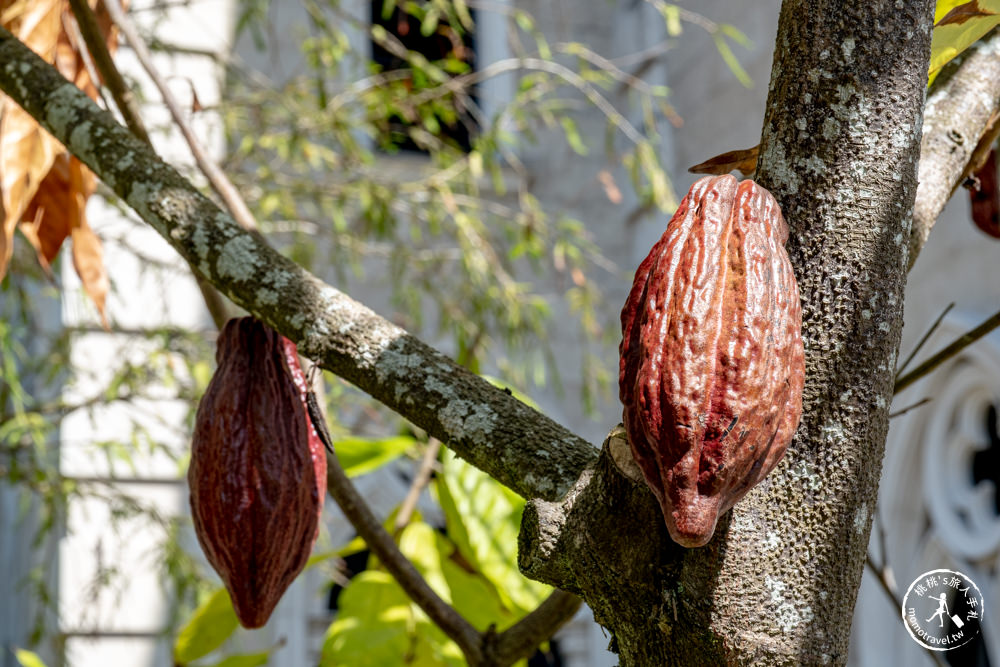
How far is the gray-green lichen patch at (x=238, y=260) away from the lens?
0.52 metres

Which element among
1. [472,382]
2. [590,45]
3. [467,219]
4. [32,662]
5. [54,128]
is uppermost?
[590,45]

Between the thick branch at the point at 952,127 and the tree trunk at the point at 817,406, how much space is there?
0.38 ft

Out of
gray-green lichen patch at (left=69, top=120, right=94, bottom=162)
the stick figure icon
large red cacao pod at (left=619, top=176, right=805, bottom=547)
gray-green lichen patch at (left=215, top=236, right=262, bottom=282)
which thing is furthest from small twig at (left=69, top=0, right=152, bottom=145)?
the stick figure icon

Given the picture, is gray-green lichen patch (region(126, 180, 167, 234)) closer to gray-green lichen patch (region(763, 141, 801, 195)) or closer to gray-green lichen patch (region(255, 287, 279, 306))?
gray-green lichen patch (region(255, 287, 279, 306))

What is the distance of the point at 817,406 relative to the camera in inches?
15.9

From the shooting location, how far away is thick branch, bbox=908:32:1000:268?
1.80ft

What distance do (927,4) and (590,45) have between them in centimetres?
411

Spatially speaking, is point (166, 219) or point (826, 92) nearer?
point (826, 92)

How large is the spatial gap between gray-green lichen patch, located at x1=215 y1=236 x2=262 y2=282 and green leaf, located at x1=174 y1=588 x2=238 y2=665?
47 centimetres

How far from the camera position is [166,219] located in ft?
1.79

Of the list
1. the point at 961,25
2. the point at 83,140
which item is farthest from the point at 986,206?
the point at 83,140

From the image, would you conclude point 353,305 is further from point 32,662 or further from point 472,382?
point 32,662

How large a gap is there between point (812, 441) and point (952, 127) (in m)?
0.25

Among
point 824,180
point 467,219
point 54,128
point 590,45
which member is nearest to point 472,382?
point 824,180
